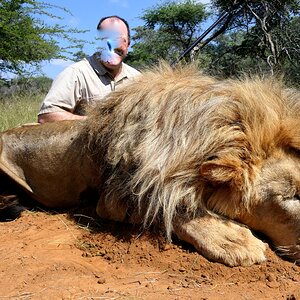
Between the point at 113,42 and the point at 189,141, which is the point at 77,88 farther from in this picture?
the point at 189,141

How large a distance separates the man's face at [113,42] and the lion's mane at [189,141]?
1578 millimetres

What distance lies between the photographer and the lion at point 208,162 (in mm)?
2486

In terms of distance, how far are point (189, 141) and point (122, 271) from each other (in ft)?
2.50

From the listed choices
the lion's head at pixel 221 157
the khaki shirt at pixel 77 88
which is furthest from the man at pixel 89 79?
the lion's head at pixel 221 157

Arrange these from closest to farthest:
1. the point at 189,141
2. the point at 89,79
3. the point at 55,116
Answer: the point at 189,141, the point at 55,116, the point at 89,79

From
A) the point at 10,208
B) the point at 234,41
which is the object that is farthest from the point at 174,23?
the point at 10,208

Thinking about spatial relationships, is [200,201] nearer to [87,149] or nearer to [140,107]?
[140,107]

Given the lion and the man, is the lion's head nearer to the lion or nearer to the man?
the lion

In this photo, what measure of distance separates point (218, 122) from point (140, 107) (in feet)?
1.76

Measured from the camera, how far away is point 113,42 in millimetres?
4684

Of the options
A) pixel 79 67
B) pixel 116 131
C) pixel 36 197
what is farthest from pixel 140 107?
pixel 79 67

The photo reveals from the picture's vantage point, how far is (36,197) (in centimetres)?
355

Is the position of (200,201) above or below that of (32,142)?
below

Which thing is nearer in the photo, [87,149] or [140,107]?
[140,107]
